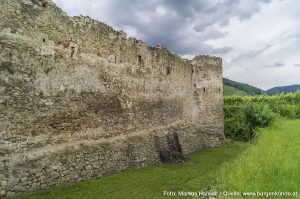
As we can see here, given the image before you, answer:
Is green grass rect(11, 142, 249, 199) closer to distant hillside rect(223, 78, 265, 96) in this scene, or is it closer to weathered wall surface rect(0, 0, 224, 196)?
weathered wall surface rect(0, 0, 224, 196)

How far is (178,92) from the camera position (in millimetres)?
22188

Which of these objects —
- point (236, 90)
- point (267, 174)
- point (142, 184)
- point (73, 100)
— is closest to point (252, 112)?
point (142, 184)

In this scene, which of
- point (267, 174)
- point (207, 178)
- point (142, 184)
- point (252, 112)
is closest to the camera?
point (267, 174)

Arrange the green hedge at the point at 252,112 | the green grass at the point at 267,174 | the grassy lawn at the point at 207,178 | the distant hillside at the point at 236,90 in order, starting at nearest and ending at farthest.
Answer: the green grass at the point at 267,174 → the grassy lawn at the point at 207,178 → the green hedge at the point at 252,112 → the distant hillside at the point at 236,90

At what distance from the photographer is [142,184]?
1267 cm

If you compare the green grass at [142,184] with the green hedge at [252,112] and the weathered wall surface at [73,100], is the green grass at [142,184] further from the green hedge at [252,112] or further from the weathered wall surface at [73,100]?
the green hedge at [252,112]

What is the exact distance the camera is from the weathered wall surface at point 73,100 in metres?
10.7

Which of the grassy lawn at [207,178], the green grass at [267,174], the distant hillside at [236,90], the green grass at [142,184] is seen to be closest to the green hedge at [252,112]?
the grassy lawn at [207,178]

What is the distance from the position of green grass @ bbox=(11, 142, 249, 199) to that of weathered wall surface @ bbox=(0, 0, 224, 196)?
53 centimetres

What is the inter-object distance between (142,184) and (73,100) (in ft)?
12.3

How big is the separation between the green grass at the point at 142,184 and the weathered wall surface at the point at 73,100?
21.0 inches

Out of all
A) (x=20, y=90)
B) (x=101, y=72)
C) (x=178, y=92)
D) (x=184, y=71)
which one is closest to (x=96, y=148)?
(x=101, y=72)

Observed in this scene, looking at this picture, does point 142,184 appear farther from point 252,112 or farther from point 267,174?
point 252,112

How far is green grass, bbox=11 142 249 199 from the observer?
10.9 m
